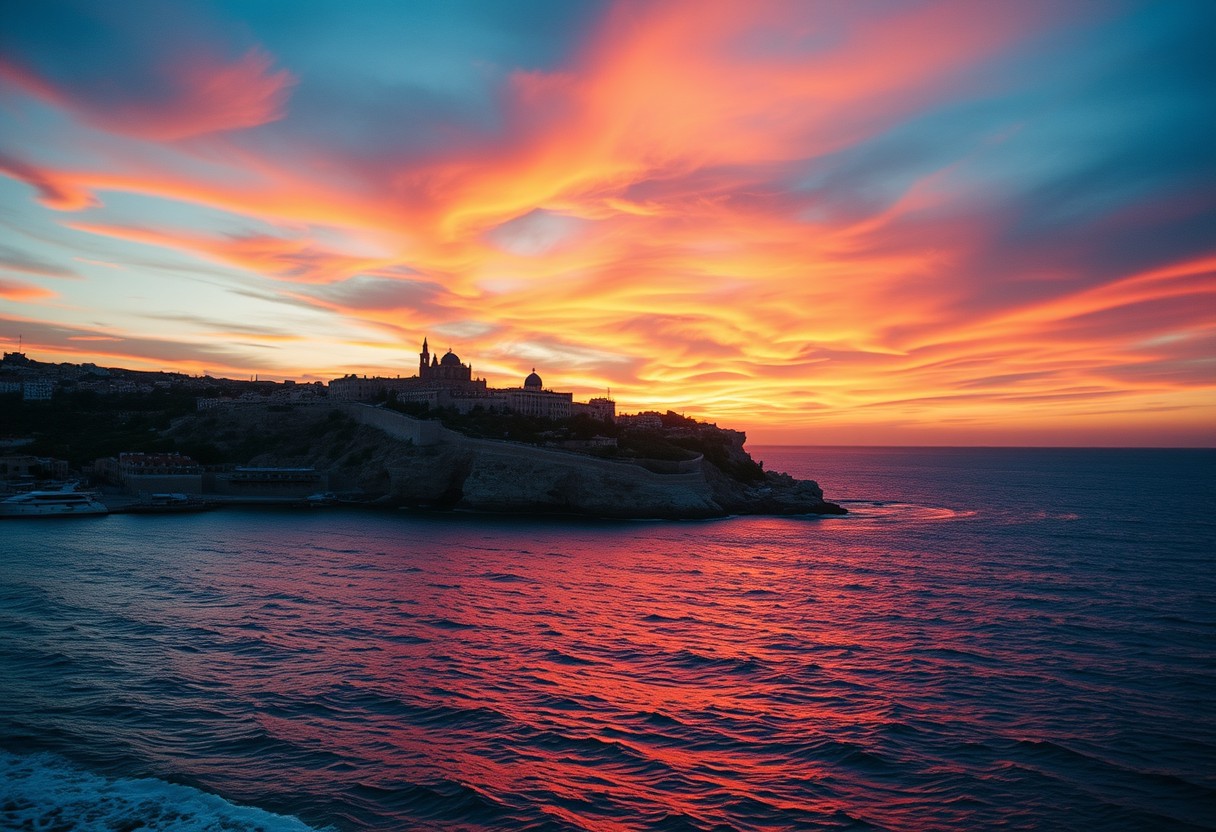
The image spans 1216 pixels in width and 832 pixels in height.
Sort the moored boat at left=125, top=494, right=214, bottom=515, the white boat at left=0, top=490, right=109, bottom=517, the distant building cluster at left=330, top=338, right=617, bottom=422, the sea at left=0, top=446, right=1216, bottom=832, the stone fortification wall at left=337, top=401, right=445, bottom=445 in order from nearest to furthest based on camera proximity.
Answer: the sea at left=0, top=446, right=1216, bottom=832 → the white boat at left=0, top=490, right=109, bottom=517 → the moored boat at left=125, top=494, right=214, bottom=515 → the stone fortification wall at left=337, top=401, right=445, bottom=445 → the distant building cluster at left=330, top=338, right=617, bottom=422

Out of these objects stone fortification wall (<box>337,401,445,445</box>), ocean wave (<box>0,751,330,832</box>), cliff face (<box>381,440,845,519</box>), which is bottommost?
ocean wave (<box>0,751,330,832</box>)

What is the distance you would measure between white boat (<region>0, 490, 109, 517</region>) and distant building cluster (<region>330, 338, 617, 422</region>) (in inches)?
2370

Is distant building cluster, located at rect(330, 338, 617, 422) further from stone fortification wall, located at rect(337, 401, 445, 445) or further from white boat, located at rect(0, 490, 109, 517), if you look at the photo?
white boat, located at rect(0, 490, 109, 517)

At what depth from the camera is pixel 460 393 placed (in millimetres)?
136875

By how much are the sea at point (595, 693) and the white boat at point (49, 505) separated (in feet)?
79.4

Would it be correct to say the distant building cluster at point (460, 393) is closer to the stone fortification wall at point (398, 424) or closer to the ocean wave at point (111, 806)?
the stone fortification wall at point (398, 424)

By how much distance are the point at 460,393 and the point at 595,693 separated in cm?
11638

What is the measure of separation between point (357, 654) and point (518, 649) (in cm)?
608

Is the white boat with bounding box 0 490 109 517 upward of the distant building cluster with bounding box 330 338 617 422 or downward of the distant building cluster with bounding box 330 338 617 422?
downward

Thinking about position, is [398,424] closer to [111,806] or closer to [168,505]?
[168,505]

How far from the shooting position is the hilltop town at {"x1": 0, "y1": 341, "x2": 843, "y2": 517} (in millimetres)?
83562

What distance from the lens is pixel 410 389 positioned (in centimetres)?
14812

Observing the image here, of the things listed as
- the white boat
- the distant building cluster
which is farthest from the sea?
the distant building cluster

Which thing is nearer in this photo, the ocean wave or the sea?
the ocean wave
